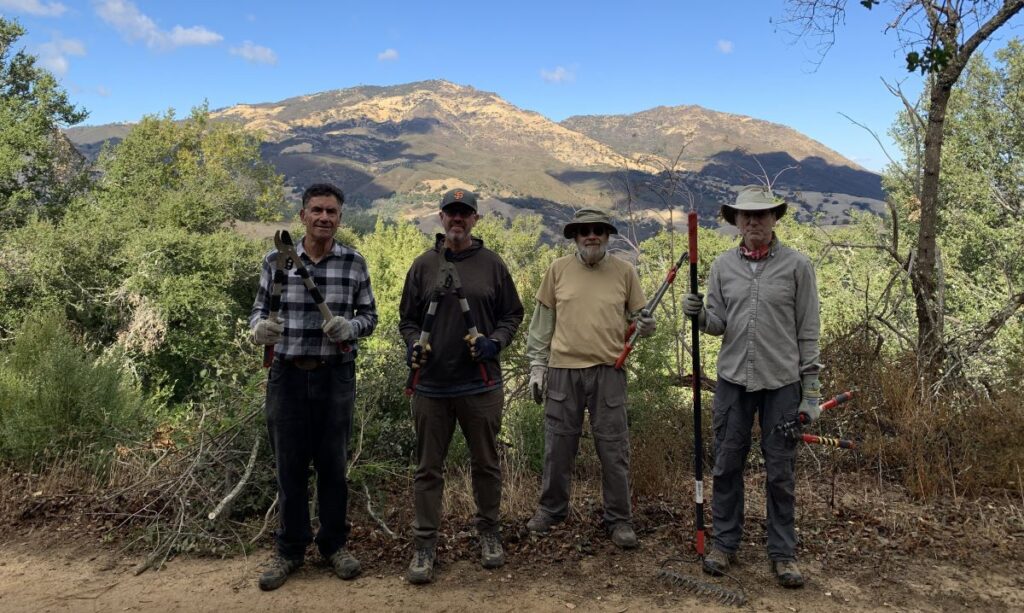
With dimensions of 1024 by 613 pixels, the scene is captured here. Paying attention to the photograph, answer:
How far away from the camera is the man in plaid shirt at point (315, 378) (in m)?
A: 3.73

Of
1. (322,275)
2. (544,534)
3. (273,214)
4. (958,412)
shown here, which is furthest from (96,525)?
(273,214)

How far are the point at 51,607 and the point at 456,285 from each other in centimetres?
299

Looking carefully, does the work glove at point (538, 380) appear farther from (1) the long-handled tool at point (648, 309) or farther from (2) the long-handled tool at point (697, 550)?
(2) the long-handled tool at point (697, 550)

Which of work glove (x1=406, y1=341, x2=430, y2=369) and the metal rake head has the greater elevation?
work glove (x1=406, y1=341, x2=430, y2=369)

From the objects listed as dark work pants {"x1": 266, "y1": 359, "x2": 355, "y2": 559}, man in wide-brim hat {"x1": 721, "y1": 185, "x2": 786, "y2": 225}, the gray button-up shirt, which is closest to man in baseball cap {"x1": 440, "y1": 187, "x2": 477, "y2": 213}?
dark work pants {"x1": 266, "y1": 359, "x2": 355, "y2": 559}

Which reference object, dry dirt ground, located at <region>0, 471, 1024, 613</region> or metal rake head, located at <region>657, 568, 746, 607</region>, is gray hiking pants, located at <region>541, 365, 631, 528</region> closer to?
dry dirt ground, located at <region>0, 471, 1024, 613</region>

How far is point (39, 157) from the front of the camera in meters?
26.5

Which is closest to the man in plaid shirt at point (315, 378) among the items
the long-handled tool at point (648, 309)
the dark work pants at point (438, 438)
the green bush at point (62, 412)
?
the dark work pants at point (438, 438)

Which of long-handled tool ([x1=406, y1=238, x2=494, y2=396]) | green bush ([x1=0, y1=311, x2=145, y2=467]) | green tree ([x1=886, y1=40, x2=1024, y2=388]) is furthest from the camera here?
green tree ([x1=886, y1=40, x2=1024, y2=388])

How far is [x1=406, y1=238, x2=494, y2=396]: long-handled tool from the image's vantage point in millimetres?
3791

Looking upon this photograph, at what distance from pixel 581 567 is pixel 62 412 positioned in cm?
480

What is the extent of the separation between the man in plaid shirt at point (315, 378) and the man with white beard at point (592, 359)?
126cm

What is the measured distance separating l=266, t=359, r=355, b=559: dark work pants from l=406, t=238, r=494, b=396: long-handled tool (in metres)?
0.45

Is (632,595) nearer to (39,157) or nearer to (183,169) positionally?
(39,157)
